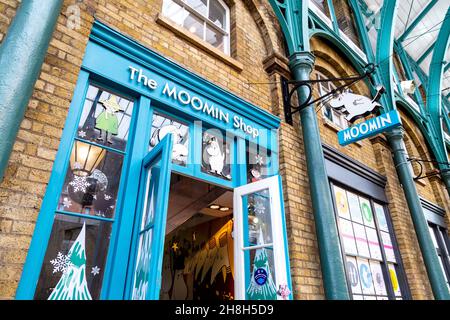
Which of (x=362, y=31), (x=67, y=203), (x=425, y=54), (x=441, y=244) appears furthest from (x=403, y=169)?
(x=425, y=54)

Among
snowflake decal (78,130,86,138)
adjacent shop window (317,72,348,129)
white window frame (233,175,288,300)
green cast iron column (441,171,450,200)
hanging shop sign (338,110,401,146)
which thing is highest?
adjacent shop window (317,72,348,129)

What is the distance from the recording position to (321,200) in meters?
3.97

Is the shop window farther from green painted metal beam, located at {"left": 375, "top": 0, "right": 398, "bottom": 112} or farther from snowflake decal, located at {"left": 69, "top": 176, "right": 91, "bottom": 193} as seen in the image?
green painted metal beam, located at {"left": 375, "top": 0, "right": 398, "bottom": 112}

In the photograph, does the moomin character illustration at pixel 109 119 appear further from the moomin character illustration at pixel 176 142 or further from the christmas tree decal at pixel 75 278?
the christmas tree decal at pixel 75 278

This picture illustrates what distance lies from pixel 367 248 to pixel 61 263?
4.89 metres

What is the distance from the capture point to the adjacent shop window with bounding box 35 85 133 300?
2.12 metres

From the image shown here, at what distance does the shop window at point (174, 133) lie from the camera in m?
3.18

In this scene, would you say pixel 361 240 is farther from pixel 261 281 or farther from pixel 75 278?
pixel 75 278

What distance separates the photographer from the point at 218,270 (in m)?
6.48

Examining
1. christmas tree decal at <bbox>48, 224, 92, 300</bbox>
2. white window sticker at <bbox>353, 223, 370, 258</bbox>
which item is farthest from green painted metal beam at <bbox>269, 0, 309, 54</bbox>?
christmas tree decal at <bbox>48, 224, 92, 300</bbox>

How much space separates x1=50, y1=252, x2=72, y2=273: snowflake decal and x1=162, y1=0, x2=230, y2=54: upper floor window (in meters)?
3.40

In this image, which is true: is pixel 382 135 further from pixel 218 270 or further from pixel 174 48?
pixel 174 48

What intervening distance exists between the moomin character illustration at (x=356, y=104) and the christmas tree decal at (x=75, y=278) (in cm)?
433

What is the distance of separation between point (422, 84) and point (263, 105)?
483 inches
